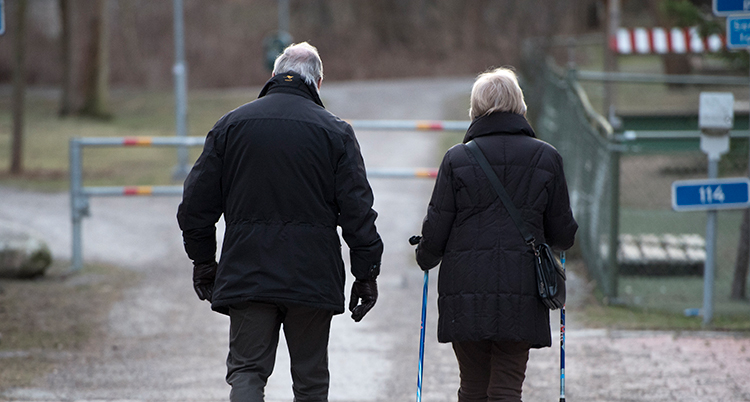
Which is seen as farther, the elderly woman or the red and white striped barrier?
the red and white striped barrier

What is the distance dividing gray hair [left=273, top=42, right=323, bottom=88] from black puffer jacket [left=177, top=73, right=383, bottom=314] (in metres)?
0.16

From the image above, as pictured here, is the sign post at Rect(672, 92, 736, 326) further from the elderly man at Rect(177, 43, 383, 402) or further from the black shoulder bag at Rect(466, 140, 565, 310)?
the elderly man at Rect(177, 43, 383, 402)

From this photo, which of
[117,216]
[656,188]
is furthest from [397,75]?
[117,216]

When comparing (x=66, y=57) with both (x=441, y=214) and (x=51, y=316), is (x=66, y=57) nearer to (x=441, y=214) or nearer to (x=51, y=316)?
(x=51, y=316)

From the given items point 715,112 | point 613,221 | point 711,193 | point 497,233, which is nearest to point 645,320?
point 613,221

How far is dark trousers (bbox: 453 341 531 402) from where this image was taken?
4.00 meters

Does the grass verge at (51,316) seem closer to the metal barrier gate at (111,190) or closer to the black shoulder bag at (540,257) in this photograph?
the metal barrier gate at (111,190)

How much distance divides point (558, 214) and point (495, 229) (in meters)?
0.31

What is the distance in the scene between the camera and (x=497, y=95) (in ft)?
13.3

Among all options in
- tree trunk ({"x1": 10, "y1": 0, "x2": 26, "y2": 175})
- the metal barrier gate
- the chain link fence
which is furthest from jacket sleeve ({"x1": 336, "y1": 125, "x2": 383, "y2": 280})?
tree trunk ({"x1": 10, "y1": 0, "x2": 26, "y2": 175})

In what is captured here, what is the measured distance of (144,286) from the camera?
27.7 ft

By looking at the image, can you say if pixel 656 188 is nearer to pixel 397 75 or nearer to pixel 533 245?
pixel 533 245

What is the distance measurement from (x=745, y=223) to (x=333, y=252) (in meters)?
5.15

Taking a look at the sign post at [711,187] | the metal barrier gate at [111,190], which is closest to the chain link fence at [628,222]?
the sign post at [711,187]
